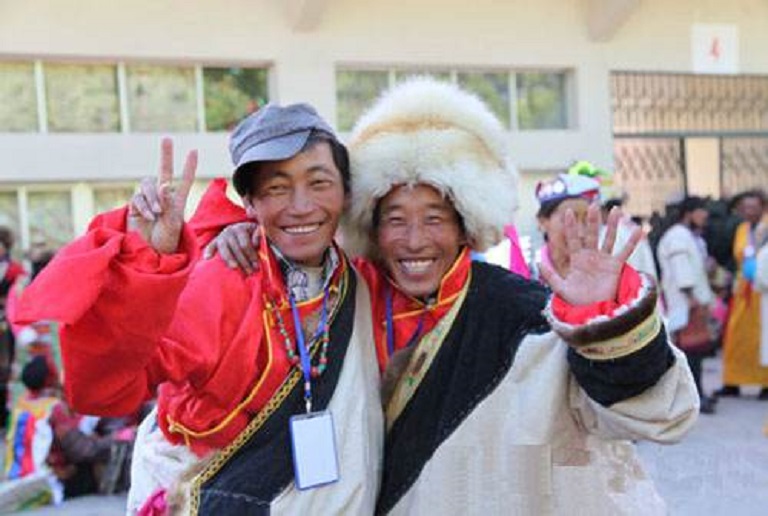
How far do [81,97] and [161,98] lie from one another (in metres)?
0.80

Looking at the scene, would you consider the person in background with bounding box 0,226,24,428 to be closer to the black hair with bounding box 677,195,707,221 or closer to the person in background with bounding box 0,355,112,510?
the person in background with bounding box 0,355,112,510

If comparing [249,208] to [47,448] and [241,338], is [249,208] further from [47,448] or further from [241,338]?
[47,448]

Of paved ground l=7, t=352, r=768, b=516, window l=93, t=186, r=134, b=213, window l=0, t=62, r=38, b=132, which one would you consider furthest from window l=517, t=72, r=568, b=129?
window l=0, t=62, r=38, b=132

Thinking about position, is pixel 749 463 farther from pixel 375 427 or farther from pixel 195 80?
pixel 195 80

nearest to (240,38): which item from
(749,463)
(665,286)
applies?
(665,286)

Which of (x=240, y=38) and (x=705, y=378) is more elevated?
(x=240, y=38)

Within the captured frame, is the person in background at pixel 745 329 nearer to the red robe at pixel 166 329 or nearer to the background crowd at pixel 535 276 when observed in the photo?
the background crowd at pixel 535 276

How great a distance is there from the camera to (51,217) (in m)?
9.02

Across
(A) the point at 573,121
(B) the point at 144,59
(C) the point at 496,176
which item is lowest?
(C) the point at 496,176

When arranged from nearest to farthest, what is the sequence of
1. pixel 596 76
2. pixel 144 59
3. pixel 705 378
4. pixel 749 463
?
pixel 749 463
pixel 705 378
pixel 144 59
pixel 596 76

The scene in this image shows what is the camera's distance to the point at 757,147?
39.7ft

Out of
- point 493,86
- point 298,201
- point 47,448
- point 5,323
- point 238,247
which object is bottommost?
point 47,448

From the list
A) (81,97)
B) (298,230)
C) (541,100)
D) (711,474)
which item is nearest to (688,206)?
(711,474)

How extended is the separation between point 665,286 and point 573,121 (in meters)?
4.31
